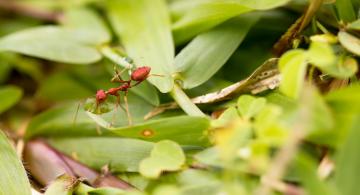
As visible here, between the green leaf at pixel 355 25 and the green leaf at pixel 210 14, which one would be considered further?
the green leaf at pixel 210 14

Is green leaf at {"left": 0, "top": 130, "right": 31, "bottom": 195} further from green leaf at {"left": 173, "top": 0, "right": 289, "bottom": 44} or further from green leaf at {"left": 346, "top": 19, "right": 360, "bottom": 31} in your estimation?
green leaf at {"left": 346, "top": 19, "right": 360, "bottom": 31}

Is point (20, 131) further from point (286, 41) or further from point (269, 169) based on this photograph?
point (269, 169)

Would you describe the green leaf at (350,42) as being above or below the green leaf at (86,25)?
below

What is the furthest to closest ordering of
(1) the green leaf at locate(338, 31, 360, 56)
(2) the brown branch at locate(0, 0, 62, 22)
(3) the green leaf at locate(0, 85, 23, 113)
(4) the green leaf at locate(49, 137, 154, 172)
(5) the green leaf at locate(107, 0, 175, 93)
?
1. (2) the brown branch at locate(0, 0, 62, 22)
2. (3) the green leaf at locate(0, 85, 23, 113)
3. (5) the green leaf at locate(107, 0, 175, 93)
4. (4) the green leaf at locate(49, 137, 154, 172)
5. (1) the green leaf at locate(338, 31, 360, 56)

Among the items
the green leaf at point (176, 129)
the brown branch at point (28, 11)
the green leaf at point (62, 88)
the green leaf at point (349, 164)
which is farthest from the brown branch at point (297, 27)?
the brown branch at point (28, 11)

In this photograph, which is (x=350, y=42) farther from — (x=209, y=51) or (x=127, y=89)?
(x=127, y=89)

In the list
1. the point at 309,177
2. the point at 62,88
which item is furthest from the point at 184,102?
the point at 62,88

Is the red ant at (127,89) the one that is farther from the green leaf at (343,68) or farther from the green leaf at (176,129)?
the green leaf at (343,68)

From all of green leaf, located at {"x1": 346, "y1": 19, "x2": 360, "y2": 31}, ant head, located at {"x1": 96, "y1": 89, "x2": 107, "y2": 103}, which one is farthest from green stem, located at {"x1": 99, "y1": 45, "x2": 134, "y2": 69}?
green leaf, located at {"x1": 346, "y1": 19, "x2": 360, "y2": 31}
